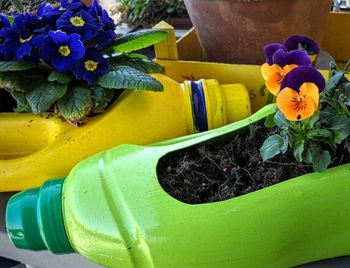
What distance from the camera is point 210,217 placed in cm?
53

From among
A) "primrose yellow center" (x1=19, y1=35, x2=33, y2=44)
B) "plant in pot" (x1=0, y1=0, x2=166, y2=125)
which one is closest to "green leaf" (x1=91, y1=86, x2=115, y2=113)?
"plant in pot" (x1=0, y1=0, x2=166, y2=125)

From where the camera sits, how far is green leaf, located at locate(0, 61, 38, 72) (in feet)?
2.10

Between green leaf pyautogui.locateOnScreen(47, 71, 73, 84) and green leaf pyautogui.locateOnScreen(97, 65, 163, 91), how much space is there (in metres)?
0.04

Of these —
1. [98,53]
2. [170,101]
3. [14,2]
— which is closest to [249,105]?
[170,101]

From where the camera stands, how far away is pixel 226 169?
1.91ft

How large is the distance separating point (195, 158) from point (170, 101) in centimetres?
12

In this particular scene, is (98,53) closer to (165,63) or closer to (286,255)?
(165,63)

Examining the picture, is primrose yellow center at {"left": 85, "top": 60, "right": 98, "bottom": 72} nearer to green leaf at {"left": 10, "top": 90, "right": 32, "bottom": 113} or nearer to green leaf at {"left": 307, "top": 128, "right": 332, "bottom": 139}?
green leaf at {"left": 10, "top": 90, "right": 32, "bottom": 113}

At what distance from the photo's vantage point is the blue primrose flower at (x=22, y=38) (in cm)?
65

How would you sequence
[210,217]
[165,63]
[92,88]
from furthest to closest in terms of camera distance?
[165,63] → [92,88] → [210,217]

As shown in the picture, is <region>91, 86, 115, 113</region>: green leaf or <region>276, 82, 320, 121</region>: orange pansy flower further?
<region>91, 86, 115, 113</region>: green leaf

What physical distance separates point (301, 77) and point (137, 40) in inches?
12.7

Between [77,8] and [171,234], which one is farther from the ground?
[77,8]

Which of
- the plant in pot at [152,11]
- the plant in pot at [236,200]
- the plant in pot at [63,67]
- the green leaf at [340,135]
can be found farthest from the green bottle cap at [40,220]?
the plant in pot at [152,11]
